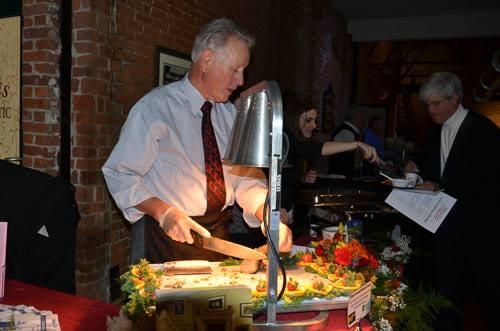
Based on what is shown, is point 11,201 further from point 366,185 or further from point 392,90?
point 392,90

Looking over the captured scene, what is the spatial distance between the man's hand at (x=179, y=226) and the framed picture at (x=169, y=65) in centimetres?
200

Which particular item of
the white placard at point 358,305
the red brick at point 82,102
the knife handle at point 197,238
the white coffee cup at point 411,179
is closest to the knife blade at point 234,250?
the knife handle at point 197,238

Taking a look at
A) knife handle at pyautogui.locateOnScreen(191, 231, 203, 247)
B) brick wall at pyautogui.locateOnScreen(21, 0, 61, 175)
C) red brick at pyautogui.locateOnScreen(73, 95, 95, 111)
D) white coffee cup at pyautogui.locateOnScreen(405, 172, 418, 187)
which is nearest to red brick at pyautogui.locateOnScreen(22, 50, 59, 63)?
brick wall at pyautogui.locateOnScreen(21, 0, 61, 175)

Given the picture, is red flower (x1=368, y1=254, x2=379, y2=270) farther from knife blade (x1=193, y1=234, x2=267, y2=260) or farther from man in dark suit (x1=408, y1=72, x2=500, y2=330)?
man in dark suit (x1=408, y1=72, x2=500, y2=330)

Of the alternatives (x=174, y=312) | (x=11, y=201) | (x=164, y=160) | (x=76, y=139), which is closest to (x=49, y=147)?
(x=76, y=139)

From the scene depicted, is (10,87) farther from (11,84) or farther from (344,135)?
(344,135)

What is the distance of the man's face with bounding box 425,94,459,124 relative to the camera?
8.85ft

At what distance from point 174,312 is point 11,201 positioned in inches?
45.1

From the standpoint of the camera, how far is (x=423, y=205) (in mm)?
2445

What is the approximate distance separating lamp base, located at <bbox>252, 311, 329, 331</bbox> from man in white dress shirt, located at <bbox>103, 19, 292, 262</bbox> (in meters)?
0.58

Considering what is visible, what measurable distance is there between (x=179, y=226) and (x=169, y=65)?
2.23 metres

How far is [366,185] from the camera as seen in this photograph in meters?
3.78

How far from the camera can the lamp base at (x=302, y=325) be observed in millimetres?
1062

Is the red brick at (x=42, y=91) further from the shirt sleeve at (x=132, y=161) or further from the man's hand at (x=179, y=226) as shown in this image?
the man's hand at (x=179, y=226)
